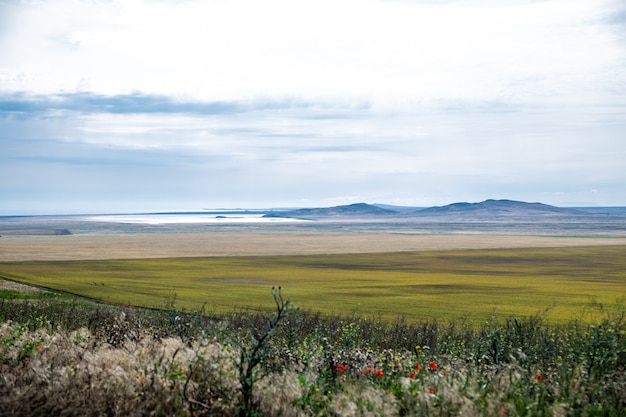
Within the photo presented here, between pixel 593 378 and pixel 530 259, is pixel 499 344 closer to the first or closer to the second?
pixel 593 378

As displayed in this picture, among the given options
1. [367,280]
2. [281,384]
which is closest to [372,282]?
[367,280]

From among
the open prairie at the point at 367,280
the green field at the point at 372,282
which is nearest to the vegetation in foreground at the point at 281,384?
the open prairie at the point at 367,280

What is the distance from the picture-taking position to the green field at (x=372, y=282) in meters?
40.6

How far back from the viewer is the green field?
40594 millimetres

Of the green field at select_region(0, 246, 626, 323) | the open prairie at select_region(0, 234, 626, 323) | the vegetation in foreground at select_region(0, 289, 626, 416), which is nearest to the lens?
the vegetation in foreground at select_region(0, 289, 626, 416)

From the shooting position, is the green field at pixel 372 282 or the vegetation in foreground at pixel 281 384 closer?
the vegetation in foreground at pixel 281 384

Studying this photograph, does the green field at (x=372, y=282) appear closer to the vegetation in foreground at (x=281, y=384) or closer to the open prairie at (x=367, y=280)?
the open prairie at (x=367, y=280)

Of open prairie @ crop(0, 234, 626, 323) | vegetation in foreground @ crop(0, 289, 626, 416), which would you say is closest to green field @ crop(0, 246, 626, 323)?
open prairie @ crop(0, 234, 626, 323)

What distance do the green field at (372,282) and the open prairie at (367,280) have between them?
8cm

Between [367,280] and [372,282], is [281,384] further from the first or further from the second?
[367,280]

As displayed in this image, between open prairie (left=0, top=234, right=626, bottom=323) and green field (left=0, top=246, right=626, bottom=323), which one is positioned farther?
open prairie (left=0, top=234, right=626, bottom=323)

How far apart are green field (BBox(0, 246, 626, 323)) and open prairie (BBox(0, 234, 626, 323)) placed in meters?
0.08

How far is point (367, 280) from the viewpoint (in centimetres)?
6012

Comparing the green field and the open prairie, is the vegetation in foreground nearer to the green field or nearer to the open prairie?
the open prairie
